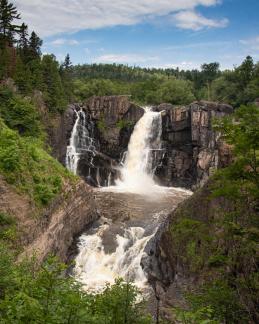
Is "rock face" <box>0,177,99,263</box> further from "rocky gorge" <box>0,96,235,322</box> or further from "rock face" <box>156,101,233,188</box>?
"rock face" <box>156,101,233,188</box>

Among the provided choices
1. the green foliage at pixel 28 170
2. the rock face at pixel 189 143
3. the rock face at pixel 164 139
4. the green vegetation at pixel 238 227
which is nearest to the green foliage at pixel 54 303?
the green vegetation at pixel 238 227

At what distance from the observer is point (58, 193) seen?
27625mm

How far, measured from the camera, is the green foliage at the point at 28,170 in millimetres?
23656

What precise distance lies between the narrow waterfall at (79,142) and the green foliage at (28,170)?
17.9 m

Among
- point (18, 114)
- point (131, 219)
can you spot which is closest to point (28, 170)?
point (131, 219)

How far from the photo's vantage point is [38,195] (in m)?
24.9

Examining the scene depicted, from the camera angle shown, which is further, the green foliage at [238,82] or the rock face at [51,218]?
the green foliage at [238,82]

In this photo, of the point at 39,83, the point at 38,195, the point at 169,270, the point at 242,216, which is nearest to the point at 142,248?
the point at 169,270

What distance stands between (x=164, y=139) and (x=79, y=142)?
10.7 metres

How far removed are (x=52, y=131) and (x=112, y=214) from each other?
48.6 feet

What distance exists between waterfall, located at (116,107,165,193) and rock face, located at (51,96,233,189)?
29.7 inches

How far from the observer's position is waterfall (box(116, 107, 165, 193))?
48812mm

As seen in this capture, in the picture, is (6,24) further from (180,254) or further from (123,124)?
(180,254)

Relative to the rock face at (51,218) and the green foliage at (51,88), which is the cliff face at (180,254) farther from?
the green foliage at (51,88)
